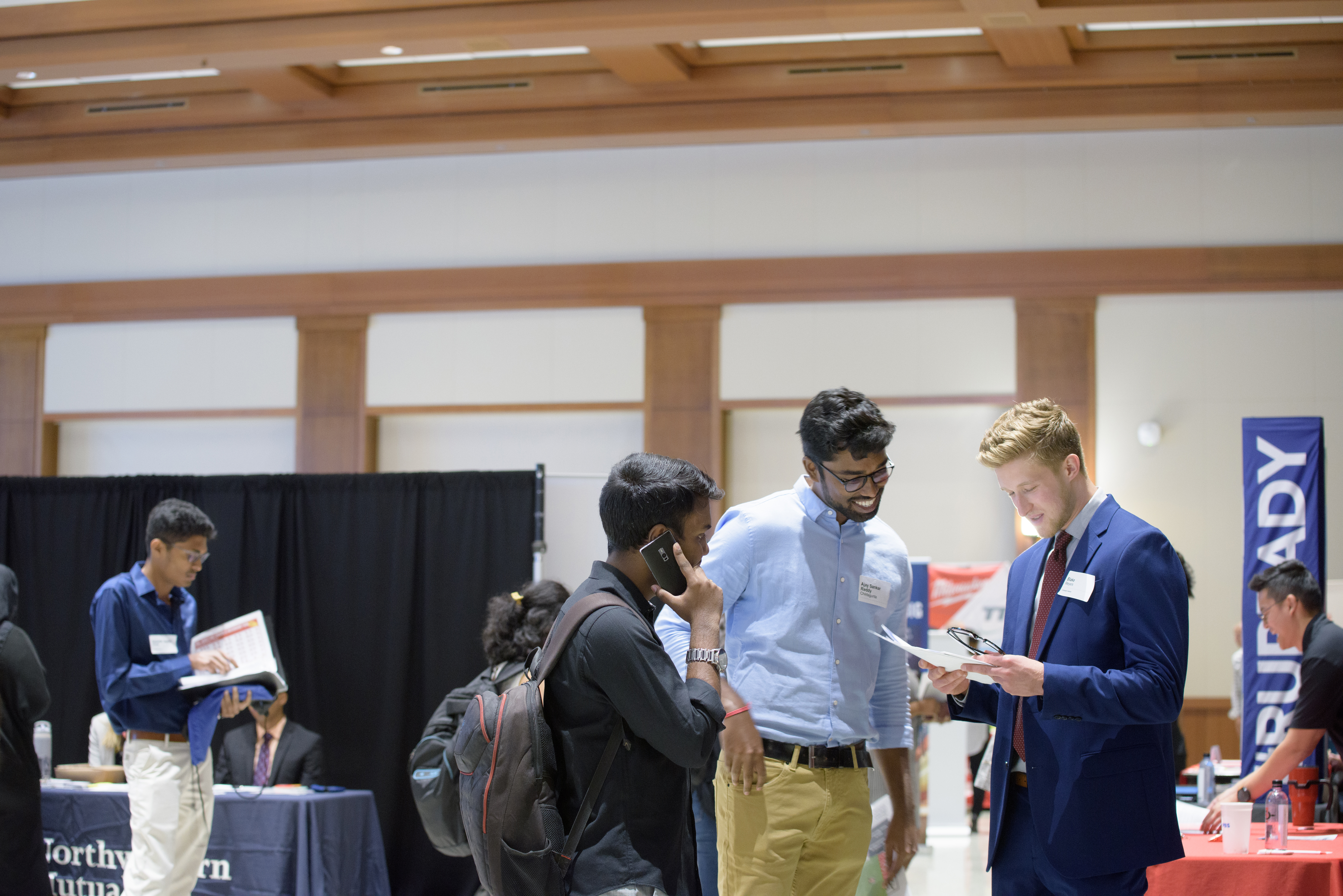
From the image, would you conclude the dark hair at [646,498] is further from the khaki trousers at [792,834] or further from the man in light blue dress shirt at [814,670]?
the khaki trousers at [792,834]

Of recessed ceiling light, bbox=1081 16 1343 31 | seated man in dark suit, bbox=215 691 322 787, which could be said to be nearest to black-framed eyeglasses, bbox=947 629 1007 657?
seated man in dark suit, bbox=215 691 322 787

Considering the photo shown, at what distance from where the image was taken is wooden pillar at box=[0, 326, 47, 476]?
876 cm

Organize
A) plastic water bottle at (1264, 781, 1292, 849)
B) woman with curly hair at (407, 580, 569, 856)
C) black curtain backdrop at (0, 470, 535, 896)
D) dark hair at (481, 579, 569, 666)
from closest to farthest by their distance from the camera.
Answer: plastic water bottle at (1264, 781, 1292, 849) < woman with curly hair at (407, 580, 569, 856) < dark hair at (481, 579, 569, 666) < black curtain backdrop at (0, 470, 535, 896)

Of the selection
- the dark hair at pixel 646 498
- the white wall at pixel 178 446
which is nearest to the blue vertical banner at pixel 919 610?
the dark hair at pixel 646 498

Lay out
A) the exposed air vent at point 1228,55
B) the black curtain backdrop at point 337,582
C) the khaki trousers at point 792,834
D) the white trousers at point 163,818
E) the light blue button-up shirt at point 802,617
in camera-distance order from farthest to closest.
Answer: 1. the exposed air vent at point 1228,55
2. the black curtain backdrop at point 337,582
3. the white trousers at point 163,818
4. the light blue button-up shirt at point 802,617
5. the khaki trousers at point 792,834

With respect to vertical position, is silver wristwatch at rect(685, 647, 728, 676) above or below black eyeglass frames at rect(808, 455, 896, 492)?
below

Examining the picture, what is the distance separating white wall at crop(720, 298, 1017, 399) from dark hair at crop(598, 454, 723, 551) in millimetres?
5622

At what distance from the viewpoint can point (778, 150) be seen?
7.96 meters

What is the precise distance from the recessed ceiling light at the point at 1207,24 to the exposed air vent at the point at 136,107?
5650 millimetres

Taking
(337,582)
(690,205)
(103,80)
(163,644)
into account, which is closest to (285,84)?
(103,80)

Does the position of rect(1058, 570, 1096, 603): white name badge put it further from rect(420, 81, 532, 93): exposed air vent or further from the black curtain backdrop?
rect(420, 81, 532, 93): exposed air vent

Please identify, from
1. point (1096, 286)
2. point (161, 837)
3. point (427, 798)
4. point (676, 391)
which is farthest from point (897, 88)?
point (161, 837)

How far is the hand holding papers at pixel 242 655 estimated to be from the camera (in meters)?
4.73

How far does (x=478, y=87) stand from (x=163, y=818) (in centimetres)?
486
